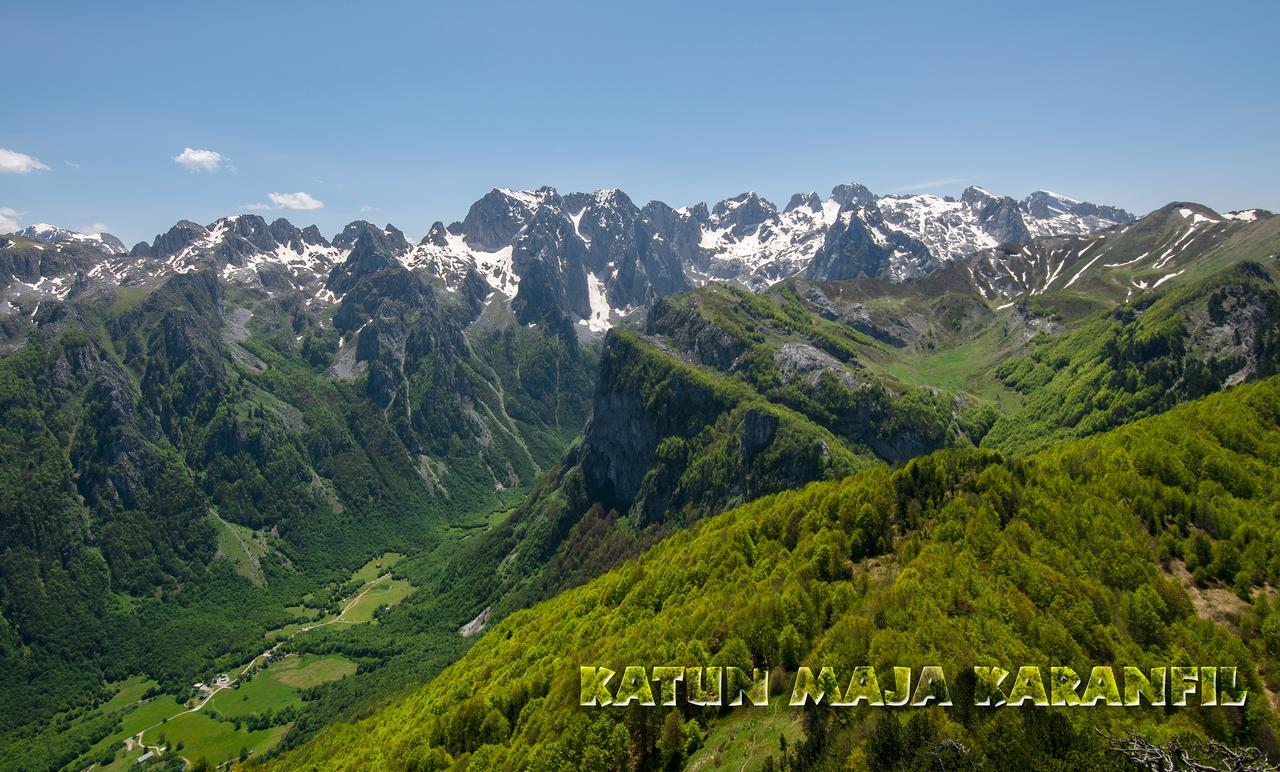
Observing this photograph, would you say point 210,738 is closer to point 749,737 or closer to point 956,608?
point 749,737

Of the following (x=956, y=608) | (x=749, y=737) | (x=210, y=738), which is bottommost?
(x=210, y=738)

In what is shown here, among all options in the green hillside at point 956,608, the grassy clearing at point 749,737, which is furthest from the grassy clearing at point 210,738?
the grassy clearing at point 749,737

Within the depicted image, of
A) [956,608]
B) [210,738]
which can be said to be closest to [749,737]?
[956,608]

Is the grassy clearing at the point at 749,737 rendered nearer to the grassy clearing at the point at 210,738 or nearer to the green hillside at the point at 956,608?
the green hillside at the point at 956,608

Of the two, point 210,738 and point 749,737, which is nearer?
point 749,737

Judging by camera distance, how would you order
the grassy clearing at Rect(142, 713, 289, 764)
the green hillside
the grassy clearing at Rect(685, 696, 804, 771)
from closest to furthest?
1. the green hillside
2. the grassy clearing at Rect(685, 696, 804, 771)
3. the grassy clearing at Rect(142, 713, 289, 764)

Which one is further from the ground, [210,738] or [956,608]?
[956,608]

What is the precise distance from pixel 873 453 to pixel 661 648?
14198 centimetres

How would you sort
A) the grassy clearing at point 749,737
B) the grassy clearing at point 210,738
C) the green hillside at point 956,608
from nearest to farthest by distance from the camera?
the green hillside at point 956,608, the grassy clearing at point 749,737, the grassy clearing at point 210,738

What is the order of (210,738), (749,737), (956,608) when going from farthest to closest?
(210,738) → (956,608) → (749,737)

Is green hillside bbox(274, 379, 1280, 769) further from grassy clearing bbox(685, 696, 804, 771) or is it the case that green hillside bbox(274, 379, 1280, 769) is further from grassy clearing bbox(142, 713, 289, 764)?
grassy clearing bbox(142, 713, 289, 764)

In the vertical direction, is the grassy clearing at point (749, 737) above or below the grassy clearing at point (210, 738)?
above

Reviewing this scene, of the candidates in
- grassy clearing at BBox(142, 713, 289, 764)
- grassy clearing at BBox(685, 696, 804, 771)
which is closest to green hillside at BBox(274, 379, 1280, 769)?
grassy clearing at BBox(685, 696, 804, 771)

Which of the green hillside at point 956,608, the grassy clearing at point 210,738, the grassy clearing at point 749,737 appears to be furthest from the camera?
the grassy clearing at point 210,738
